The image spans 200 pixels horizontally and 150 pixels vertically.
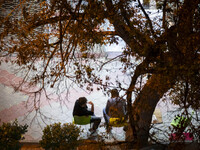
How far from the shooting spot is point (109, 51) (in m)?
12.6

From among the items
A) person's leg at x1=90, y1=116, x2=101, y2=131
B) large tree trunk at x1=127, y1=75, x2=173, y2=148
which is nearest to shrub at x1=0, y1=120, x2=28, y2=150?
person's leg at x1=90, y1=116, x2=101, y2=131

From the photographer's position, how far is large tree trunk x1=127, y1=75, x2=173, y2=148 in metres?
3.91

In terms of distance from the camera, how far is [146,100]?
15.5 ft

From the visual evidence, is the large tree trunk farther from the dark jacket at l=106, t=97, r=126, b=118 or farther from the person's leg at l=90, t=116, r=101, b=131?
the person's leg at l=90, t=116, r=101, b=131

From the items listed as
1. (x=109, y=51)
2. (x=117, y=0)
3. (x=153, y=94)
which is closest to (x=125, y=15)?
(x=117, y=0)

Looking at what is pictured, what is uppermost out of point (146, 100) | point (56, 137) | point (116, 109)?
point (146, 100)

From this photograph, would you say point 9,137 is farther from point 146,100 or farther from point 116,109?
point 146,100

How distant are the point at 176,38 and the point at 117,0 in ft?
4.15

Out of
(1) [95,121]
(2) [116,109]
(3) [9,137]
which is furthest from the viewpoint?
(1) [95,121]

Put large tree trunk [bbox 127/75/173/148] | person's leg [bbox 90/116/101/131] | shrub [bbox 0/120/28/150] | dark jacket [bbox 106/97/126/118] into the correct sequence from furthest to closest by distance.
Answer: person's leg [bbox 90/116/101/131], shrub [bbox 0/120/28/150], dark jacket [bbox 106/97/126/118], large tree trunk [bbox 127/75/173/148]

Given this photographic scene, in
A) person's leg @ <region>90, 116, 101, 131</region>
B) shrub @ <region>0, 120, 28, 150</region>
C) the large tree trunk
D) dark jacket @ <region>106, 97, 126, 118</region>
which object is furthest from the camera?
person's leg @ <region>90, 116, 101, 131</region>

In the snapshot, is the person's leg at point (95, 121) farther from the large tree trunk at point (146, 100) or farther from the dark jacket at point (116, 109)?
the large tree trunk at point (146, 100)

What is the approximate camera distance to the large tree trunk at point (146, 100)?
3913mm

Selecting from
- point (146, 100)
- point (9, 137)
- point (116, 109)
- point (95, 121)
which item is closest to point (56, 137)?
point (9, 137)
